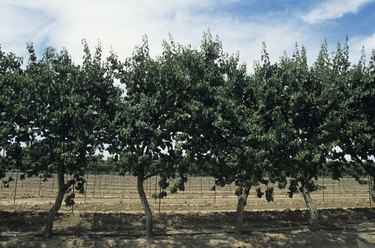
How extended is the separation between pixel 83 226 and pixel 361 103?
14317mm

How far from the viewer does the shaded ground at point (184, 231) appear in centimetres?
1817

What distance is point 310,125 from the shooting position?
740 inches

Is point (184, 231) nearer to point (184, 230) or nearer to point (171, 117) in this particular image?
point (184, 230)

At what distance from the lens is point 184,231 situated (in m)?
20.7

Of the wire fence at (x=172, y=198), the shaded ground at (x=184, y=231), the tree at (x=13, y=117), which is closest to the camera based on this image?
the tree at (x=13, y=117)

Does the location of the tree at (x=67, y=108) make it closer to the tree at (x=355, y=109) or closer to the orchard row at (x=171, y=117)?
the orchard row at (x=171, y=117)

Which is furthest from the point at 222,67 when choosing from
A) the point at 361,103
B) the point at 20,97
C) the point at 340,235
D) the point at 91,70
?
the point at 340,235

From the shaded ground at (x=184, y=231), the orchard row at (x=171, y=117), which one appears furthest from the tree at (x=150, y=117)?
the shaded ground at (x=184, y=231)

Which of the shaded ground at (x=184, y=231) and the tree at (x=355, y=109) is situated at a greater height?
the tree at (x=355, y=109)

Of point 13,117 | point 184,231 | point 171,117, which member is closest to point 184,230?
point 184,231

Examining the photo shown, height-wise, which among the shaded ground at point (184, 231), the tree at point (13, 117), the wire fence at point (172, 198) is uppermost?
the tree at point (13, 117)

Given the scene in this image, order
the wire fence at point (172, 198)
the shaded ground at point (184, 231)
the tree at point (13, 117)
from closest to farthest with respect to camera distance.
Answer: the tree at point (13, 117) → the shaded ground at point (184, 231) → the wire fence at point (172, 198)

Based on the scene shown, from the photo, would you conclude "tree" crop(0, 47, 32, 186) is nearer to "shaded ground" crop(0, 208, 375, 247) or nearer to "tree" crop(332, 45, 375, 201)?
"shaded ground" crop(0, 208, 375, 247)

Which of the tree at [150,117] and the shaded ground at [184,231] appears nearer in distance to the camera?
the tree at [150,117]
